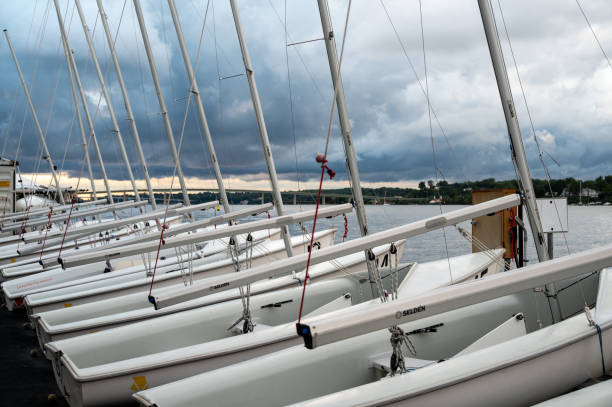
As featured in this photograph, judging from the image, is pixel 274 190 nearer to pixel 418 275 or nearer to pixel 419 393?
pixel 418 275

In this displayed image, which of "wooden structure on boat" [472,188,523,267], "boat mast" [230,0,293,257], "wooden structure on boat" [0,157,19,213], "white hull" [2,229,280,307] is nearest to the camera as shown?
"boat mast" [230,0,293,257]

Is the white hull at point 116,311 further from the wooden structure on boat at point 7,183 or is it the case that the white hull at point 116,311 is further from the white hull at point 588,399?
the wooden structure on boat at point 7,183

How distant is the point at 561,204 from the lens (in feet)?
23.4

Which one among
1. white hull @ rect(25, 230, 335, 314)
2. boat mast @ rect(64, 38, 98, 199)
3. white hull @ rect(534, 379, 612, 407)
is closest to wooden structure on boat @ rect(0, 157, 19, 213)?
boat mast @ rect(64, 38, 98, 199)

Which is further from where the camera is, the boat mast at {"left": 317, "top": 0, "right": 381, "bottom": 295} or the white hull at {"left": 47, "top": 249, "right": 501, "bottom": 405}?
the boat mast at {"left": 317, "top": 0, "right": 381, "bottom": 295}

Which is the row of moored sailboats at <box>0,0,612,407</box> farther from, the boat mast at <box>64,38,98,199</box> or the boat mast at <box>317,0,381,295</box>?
the boat mast at <box>64,38,98,199</box>

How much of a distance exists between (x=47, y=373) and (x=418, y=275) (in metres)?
5.47

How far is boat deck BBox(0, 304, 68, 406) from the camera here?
19.4ft

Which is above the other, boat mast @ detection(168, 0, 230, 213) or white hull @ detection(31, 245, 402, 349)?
boat mast @ detection(168, 0, 230, 213)

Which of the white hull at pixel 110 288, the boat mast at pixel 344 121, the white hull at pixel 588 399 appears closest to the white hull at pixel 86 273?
the white hull at pixel 110 288

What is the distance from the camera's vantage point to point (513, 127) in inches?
203

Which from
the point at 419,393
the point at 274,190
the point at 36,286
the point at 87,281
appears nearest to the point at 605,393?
the point at 419,393

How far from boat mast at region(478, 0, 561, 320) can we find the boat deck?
18.2ft

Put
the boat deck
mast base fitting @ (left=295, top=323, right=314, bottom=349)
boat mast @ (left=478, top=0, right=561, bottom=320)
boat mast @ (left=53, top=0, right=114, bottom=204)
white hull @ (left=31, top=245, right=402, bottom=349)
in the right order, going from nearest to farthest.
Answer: mast base fitting @ (left=295, top=323, right=314, bottom=349), boat mast @ (left=478, top=0, right=561, bottom=320), the boat deck, white hull @ (left=31, top=245, right=402, bottom=349), boat mast @ (left=53, top=0, right=114, bottom=204)
